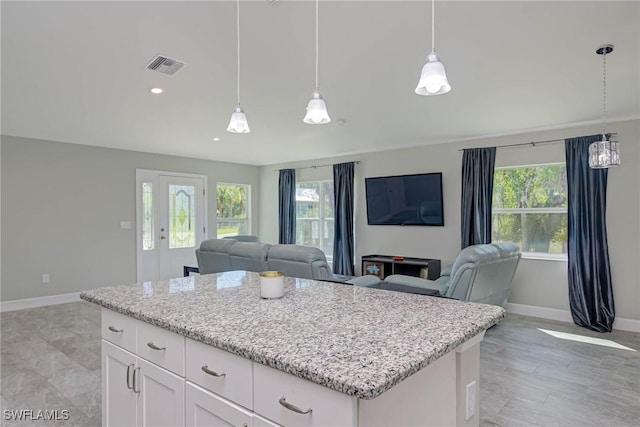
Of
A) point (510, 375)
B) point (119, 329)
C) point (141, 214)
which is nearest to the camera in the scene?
point (119, 329)

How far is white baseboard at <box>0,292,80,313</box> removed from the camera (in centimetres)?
Answer: 497

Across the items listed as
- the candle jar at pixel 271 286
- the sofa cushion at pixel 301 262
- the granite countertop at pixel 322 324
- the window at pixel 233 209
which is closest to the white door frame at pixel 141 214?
the window at pixel 233 209

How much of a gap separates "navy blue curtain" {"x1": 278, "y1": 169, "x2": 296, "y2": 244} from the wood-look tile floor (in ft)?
12.3

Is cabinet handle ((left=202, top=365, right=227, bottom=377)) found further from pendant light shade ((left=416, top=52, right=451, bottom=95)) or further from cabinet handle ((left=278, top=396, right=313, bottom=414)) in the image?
pendant light shade ((left=416, top=52, right=451, bottom=95))

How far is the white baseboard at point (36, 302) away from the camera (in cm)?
497

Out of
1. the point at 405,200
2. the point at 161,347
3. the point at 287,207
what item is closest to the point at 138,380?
the point at 161,347

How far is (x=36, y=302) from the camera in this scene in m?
5.19

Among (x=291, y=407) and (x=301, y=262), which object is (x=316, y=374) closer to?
(x=291, y=407)

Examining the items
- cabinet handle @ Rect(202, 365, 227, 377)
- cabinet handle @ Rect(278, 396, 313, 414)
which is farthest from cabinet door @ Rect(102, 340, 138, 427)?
cabinet handle @ Rect(278, 396, 313, 414)

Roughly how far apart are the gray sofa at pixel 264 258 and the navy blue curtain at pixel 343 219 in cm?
254

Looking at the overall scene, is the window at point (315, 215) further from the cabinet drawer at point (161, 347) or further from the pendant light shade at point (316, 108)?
the cabinet drawer at point (161, 347)

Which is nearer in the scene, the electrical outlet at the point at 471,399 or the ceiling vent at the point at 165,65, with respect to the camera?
the electrical outlet at the point at 471,399

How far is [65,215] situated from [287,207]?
12.0ft

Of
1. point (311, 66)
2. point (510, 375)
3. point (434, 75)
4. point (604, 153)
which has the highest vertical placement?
point (311, 66)
